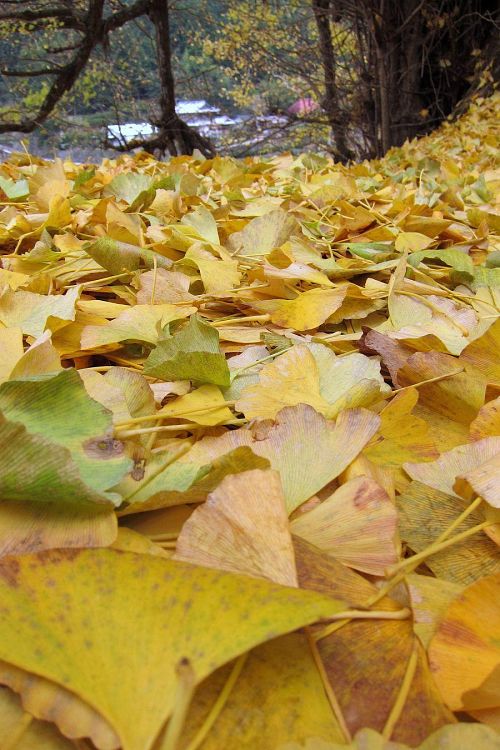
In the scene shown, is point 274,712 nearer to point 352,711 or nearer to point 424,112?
point 352,711

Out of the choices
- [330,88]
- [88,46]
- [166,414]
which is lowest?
[330,88]

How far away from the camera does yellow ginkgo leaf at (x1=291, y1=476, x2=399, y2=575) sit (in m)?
0.20

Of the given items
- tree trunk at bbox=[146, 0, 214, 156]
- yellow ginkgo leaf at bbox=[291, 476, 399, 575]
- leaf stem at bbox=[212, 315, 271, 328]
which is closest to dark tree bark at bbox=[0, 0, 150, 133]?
tree trunk at bbox=[146, 0, 214, 156]

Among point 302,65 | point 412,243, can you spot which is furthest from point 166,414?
point 302,65

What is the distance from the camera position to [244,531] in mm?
191

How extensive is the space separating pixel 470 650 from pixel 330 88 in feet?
12.3

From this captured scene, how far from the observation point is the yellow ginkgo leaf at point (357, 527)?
0.67 feet

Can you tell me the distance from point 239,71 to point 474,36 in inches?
81.7

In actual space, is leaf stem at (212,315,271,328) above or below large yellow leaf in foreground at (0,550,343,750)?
below

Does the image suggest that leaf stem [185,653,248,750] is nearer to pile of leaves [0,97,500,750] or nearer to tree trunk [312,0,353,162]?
pile of leaves [0,97,500,750]

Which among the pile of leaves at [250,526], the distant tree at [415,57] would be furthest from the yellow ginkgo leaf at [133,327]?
Result: the distant tree at [415,57]

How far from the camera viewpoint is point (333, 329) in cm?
42

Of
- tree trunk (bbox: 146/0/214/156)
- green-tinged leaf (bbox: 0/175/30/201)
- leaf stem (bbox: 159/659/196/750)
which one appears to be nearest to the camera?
leaf stem (bbox: 159/659/196/750)

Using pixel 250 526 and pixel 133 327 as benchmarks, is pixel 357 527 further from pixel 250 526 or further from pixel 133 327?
pixel 133 327
